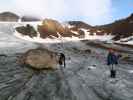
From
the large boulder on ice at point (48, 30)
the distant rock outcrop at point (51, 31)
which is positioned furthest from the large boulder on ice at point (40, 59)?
the large boulder on ice at point (48, 30)

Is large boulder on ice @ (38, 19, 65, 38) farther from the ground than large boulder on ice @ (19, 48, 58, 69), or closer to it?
farther from the ground

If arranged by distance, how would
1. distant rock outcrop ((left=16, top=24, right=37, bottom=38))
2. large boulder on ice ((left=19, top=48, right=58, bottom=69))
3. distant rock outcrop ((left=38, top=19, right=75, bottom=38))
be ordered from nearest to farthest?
large boulder on ice ((left=19, top=48, right=58, bottom=69))
distant rock outcrop ((left=16, top=24, right=37, bottom=38))
distant rock outcrop ((left=38, top=19, right=75, bottom=38))

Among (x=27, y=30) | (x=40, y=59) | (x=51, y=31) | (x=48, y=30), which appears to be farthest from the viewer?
(x=51, y=31)

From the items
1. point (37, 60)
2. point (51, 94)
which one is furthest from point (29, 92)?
→ point (37, 60)

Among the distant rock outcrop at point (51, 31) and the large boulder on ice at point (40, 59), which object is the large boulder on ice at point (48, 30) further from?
the large boulder on ice at point (40, 59)

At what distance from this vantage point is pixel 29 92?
62.2ft

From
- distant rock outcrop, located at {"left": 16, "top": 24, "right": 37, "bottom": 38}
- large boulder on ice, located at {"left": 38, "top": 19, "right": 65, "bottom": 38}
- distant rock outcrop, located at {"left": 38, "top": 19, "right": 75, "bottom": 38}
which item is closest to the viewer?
distant rock outcrop, located at {"left": 16, "top": 24, "right": 37, "bottom": 38}

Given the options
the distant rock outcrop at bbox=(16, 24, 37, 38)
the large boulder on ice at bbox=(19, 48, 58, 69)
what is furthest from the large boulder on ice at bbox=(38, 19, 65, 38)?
the large boulder on ice at bbox=(19, 48, 58, 69)

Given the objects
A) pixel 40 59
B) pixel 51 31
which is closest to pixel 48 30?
pixel 51 31

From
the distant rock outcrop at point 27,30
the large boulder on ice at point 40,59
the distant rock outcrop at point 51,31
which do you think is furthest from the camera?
the distant rock outcrop at point 51,31

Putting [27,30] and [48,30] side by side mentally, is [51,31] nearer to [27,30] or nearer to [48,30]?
Answer: [48,30]

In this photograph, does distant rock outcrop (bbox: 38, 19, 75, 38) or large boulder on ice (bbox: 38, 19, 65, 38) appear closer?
distant rock outcrop (bbox: 38, 19, 75, 38)

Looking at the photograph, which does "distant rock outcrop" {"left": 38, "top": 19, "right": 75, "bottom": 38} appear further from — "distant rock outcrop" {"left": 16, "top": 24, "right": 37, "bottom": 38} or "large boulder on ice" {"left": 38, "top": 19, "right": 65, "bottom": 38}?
"distant rock outcrop" {"left": 16, "top": 24, "right": 37, "bottom": 38}

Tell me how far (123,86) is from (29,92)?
772 centimetres
